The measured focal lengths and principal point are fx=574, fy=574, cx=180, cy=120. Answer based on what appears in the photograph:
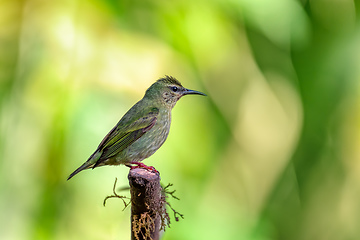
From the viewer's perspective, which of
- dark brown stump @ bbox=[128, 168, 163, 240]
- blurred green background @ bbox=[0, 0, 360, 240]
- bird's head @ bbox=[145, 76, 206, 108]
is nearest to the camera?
dark brown stump @ bbox=[128, 168, 163, 240]

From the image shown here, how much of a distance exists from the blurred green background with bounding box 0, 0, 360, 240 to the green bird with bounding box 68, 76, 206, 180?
1.18 metres

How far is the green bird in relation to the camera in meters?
4.18

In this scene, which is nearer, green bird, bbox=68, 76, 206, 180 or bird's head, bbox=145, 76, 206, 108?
green bird, bbox=68, 76, 206, 180

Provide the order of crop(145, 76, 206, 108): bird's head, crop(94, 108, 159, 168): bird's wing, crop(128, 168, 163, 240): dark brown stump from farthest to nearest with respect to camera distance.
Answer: crop(145, 76, 206, 108): bird's head → crop(94, 108, 159, 168): bird's wing → crop(128, 168, 163, 240): dark brown stump

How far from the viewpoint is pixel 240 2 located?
249 inches

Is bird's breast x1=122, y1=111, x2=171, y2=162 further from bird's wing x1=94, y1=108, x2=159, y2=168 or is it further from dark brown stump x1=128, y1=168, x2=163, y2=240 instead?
dark brown stump x1=128, y1=168, x2=163, y2=240

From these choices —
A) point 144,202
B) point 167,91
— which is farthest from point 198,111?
point 144,202

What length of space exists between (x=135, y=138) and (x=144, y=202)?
69cm

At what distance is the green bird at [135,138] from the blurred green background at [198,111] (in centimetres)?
118

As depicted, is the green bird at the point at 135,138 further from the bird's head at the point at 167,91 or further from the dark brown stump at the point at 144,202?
the dark brown stump at the point at 144,202

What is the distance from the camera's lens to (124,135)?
4.24m

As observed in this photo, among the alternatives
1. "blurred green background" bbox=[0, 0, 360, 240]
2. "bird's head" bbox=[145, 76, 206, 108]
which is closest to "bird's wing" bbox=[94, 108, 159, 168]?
"bird's head" bbox=[145, 76, 206, 108]

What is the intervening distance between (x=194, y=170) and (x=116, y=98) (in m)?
1.33

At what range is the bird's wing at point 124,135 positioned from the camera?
163 inches
